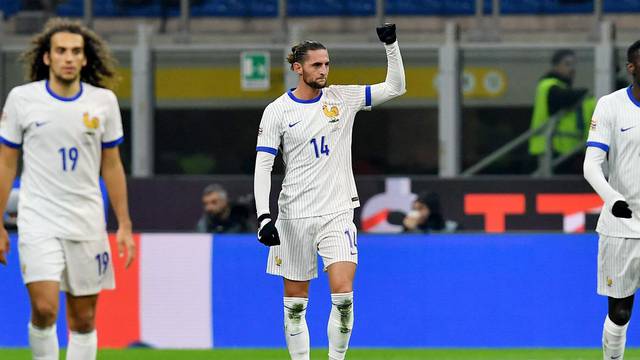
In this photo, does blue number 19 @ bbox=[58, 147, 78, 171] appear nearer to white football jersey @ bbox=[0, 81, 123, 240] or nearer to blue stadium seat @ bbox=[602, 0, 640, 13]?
white football jersey @ bbox=[0, 81, 123, 240]

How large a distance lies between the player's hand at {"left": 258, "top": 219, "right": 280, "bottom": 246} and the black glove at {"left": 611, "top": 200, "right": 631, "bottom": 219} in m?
1.77

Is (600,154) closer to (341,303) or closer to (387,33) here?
(387,33)

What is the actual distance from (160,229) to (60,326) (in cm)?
324

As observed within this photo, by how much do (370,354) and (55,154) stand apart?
4439 millimetres

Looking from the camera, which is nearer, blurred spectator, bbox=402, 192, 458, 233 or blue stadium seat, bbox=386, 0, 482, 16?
blurred spectator, bbox=402, 192, 458, 233

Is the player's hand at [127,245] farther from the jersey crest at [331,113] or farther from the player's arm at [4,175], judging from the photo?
the jersey crest at [331,113]

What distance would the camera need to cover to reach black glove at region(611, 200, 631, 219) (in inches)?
271

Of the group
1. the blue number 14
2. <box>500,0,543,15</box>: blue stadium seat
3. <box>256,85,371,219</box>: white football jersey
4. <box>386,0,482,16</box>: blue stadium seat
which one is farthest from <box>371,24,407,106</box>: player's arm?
<box>500,0,543,15</box>: blue stadium seat

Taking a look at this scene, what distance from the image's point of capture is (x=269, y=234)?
24.5 ft

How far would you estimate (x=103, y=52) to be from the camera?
6793 millimetres

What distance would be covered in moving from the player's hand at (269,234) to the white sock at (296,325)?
1.57ft

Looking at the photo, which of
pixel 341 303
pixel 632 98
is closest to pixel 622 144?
pixel 632 98

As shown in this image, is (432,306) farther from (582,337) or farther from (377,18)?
(377,18)

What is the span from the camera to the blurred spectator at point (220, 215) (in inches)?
520
